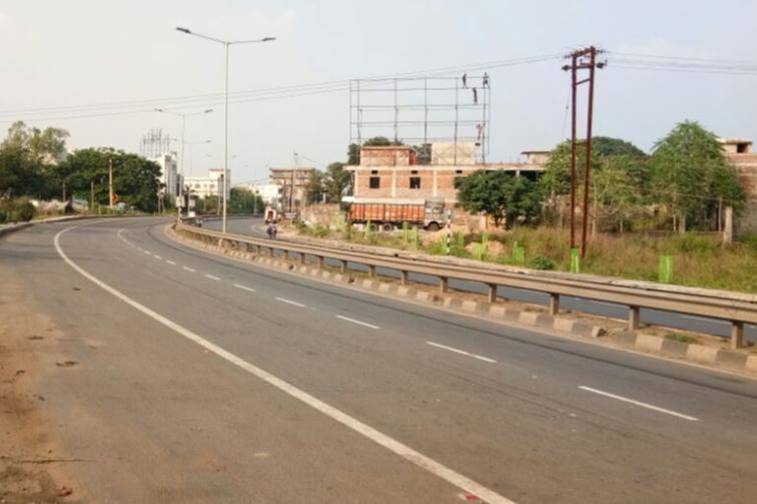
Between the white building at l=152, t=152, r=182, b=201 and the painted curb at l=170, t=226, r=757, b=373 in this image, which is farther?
the white building at l=152, t=152, r=182, b=201

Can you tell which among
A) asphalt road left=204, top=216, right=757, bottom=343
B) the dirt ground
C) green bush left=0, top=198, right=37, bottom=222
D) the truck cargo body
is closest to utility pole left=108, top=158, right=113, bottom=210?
green bush left=0, top=198, right=37, bottom=222

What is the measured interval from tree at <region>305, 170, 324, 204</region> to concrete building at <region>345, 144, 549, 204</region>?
52.1 m

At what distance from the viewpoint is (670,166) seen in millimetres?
64062

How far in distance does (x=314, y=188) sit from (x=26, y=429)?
137 meters

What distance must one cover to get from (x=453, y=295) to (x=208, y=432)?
14366 mm

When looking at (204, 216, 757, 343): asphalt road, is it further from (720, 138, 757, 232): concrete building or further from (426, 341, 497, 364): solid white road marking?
(720, 138, 757, 232): concrete building

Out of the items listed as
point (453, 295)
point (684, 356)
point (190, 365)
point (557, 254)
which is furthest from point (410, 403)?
point (557, 254)

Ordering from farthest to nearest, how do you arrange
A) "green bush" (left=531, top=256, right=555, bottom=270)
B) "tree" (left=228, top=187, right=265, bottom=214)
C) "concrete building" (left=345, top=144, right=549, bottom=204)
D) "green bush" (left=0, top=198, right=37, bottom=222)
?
1. "tree" (left=228, top=187, right=265, bottom=214)
2. "concrete building" (left=345, top=144, right=549, bottom=204)
3. "green bush" (left=0, top=198, right=37, bottom=222)
4. "green bush" (left=531, top=256, right=555, bottom=270)

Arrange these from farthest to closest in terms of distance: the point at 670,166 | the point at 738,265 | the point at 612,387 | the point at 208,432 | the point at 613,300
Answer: the point at 670,166 → the point at 738,265 → the point at 613,300 → the point at 612,387 → the point at 208,432

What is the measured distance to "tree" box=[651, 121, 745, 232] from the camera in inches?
2498

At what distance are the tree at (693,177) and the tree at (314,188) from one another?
83.6 metres

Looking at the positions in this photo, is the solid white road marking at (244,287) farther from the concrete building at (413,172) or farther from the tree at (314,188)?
the tree at (314,188)

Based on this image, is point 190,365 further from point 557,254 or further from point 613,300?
point 557,254

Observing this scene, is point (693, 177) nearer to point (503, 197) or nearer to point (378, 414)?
point (503, 197)
